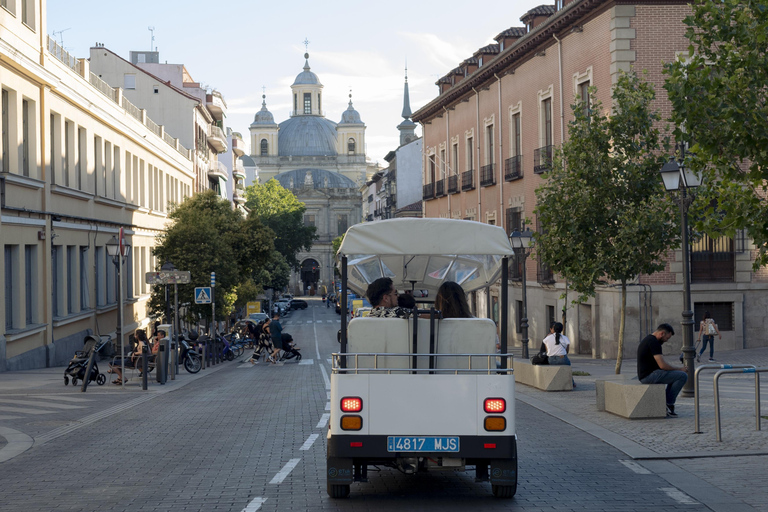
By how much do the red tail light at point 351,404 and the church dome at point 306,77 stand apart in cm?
17420

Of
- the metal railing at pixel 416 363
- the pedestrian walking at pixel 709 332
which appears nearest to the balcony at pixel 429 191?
the pedestrian walking at pixel 709 332

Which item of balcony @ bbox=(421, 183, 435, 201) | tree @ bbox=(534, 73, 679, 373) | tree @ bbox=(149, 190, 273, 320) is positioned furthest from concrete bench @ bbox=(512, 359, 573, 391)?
balcony @ bbox=(421, 183, 435, 201)

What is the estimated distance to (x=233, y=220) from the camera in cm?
4791

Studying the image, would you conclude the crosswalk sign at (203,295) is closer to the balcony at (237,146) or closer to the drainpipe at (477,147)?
the drainpipe at (477,147)

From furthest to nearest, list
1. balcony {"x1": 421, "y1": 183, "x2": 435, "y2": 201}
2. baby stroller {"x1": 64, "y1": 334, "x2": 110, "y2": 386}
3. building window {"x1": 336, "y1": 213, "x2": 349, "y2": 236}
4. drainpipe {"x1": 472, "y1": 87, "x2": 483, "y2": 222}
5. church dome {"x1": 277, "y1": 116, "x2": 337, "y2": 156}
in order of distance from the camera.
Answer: church dome {"x1": 277, "y1": 116, "x2": 337, "y2": 156} → building window {"x1": 336, "y1": 213, "x2": 349, "y2": 236} → balcony {"x1": 421, "y1": 183, "x2": 435, "y2": 201} → drainpipe {"x1": 472, "y1": 87, "x2": 483, "y2": 222} → baby stroller {"x1": 64, "y1": 334, "x2": 110, "y2": 386}

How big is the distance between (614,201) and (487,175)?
73.6 feet

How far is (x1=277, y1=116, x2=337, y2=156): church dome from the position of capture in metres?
173

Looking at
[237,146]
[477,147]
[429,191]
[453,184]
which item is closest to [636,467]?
[477,147]

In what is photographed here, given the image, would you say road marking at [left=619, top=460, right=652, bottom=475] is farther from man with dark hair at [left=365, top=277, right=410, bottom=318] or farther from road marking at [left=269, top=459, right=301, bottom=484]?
road marking at [left=269, top=459, right=301, bottom=484]

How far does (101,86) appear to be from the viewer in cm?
3562

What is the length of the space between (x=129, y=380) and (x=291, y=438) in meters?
12.2

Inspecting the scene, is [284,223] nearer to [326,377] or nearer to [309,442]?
[326,377]

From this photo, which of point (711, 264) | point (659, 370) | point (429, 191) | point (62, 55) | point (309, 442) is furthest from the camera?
point (429, 191)

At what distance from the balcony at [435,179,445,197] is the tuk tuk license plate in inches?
1730
